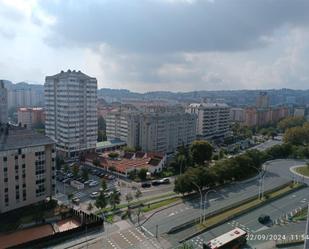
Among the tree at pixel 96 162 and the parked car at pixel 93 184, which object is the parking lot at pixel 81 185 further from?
the tree at pixel 96 162

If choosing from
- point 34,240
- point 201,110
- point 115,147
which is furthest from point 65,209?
point 201,110

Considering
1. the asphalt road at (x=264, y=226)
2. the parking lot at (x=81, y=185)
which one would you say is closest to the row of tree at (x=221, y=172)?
the asphalt road at (x=264, y=226)

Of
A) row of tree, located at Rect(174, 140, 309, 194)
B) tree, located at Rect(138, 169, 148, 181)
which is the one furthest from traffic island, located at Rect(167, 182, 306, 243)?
tree, located at Rect(138, 169, 148, 181)

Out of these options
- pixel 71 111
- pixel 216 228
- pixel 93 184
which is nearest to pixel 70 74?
pixel 71 111

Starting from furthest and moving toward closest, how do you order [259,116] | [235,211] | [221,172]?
[259,116], [221,172], [235,211]

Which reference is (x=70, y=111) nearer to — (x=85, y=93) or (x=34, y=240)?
(x=85, y=93)

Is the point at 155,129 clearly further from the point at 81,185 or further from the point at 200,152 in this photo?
the point at 81,185
